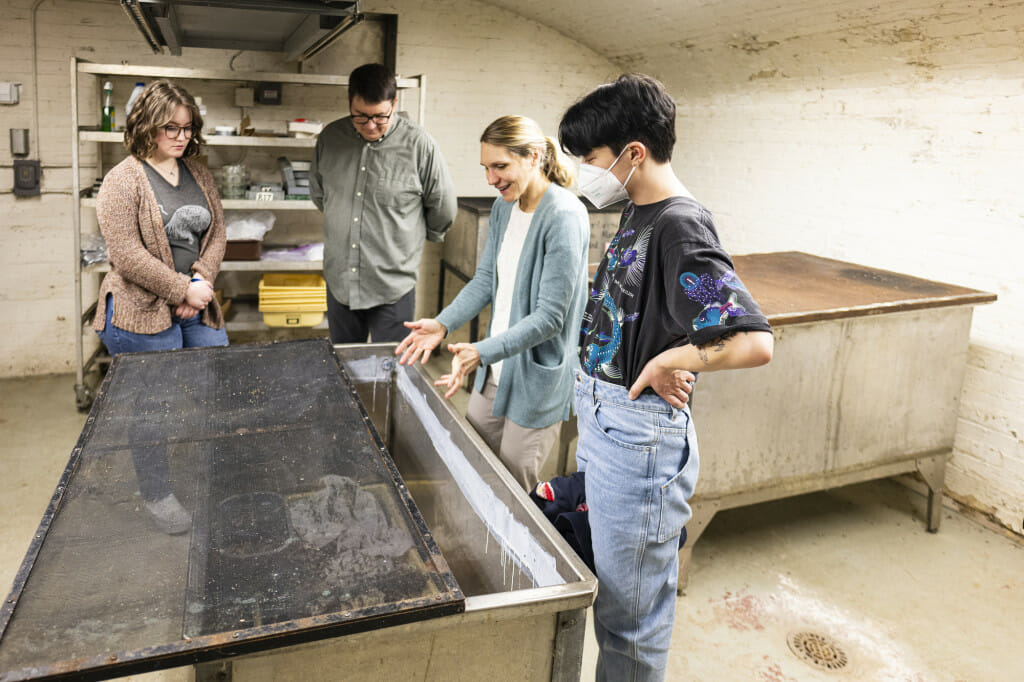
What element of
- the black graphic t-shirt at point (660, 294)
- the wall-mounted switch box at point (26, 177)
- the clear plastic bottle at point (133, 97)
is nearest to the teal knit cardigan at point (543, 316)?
the black graphic t-shirt at point (660, 294)

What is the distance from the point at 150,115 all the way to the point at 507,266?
4.75 feet

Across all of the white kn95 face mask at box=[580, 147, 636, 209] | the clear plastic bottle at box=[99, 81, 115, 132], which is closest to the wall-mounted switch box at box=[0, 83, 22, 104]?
the clear plastic bottle at box=[99, 81, 115, 132]

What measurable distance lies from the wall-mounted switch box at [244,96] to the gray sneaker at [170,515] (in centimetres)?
373

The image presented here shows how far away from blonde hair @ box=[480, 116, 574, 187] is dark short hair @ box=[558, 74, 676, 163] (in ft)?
2.26

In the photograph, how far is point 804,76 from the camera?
412 cm

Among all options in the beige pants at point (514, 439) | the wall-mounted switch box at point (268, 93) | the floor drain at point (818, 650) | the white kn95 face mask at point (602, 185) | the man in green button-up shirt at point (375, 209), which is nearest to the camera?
the white kn95 face mask at point (602, 185)

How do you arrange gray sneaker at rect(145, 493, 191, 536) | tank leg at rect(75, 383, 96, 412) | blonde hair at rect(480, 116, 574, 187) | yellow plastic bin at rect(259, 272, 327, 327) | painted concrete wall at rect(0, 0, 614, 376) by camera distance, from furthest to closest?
yellow plastic bin at rect(259, 272, 327, 327) → painted concrete wall at rect(0, 0, 614, 376) → tank leg at rect(75, 383, 96, 412) → blonde hair at rect(480, 116, 574, 187) → gray sneaker at rect(145, 493, 191, 536)

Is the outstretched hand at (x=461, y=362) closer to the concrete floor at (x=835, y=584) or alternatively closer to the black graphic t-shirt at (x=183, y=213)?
the concrete floor at (x=835, y=584)

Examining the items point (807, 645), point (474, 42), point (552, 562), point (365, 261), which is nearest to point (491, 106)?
point (474, 42)

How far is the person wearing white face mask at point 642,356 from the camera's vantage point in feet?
4.41

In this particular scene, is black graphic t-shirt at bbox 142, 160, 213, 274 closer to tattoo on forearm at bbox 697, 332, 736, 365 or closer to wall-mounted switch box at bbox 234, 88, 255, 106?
wall-mounted switch box at bbox 234, 88, 255, 106

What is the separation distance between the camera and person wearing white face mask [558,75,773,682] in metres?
1.34

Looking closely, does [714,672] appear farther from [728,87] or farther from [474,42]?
[474,42]

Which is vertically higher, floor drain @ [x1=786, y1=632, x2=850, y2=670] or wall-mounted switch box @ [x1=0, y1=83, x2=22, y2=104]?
wall-mounted switch box @ [x1=0, y1=83, x2=22, y2=104]
